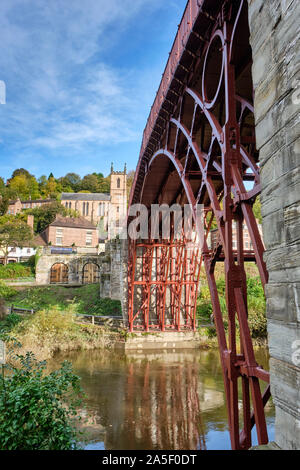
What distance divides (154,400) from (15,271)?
101ft

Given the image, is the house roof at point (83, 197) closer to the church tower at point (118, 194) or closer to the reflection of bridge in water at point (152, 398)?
the church tower at point (118, 194)

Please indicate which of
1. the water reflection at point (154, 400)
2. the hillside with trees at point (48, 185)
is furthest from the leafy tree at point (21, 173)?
the water reflection at point (154, 400)

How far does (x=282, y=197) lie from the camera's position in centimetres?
232

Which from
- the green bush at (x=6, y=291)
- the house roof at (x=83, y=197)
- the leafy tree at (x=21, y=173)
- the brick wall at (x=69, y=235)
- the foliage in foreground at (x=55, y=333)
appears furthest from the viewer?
the leafy tree at (x=21, y=173)

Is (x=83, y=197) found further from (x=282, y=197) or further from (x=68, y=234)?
(x=282, y=197)

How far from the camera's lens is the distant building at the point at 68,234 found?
47.3 m

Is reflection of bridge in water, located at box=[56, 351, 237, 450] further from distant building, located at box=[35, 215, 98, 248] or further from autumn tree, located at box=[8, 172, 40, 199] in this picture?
autumn tree, located at box=[8, 172, 40, 199]

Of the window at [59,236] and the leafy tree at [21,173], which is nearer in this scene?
the window at [59,236]

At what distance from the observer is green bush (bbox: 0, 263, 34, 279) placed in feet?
121

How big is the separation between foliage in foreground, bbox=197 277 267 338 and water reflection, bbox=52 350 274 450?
96.0 inches

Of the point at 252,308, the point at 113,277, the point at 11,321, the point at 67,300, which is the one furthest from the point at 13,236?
the point at 252,308

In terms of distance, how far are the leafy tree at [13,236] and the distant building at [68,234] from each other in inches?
182

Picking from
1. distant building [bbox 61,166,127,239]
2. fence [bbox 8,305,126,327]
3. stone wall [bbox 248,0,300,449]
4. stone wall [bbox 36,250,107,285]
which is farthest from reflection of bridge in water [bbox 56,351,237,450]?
distant building [bbox 61,166,127,239]
